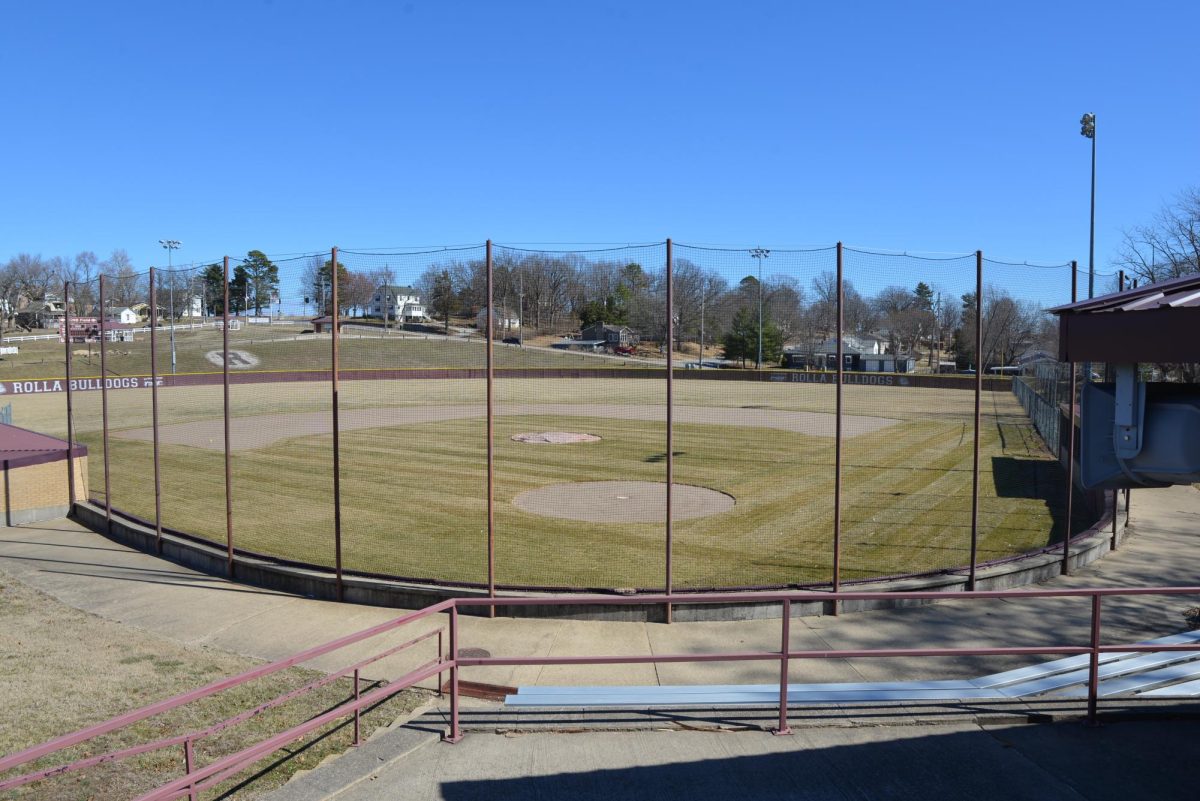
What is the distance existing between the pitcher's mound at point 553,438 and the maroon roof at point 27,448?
14761 millimetres

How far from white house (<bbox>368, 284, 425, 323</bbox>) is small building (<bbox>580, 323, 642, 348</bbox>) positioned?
2.74 m

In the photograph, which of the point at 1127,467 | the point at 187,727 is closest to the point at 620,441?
the point at 187,727

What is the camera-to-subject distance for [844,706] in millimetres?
7375

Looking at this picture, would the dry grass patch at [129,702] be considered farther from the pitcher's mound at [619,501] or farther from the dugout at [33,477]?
the pitcher's mound at [619,501]

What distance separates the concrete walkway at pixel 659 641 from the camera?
20.2 ft

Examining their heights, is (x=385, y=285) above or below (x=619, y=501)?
above

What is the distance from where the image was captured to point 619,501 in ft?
63.5

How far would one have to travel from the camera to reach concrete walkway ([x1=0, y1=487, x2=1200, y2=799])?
615cm

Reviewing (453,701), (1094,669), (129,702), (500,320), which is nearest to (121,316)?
(500,320)

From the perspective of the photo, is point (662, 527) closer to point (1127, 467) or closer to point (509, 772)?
point (509, 772)

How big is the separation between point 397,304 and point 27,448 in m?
11.4

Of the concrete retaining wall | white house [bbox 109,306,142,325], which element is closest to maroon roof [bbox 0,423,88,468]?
white house [bbox 109,306,142,325]

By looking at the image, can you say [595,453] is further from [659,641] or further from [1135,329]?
[1135,329]

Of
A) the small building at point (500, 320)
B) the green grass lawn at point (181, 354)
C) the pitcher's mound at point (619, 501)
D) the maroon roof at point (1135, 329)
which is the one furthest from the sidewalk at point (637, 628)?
the green grass lawn at point (181, 354)
